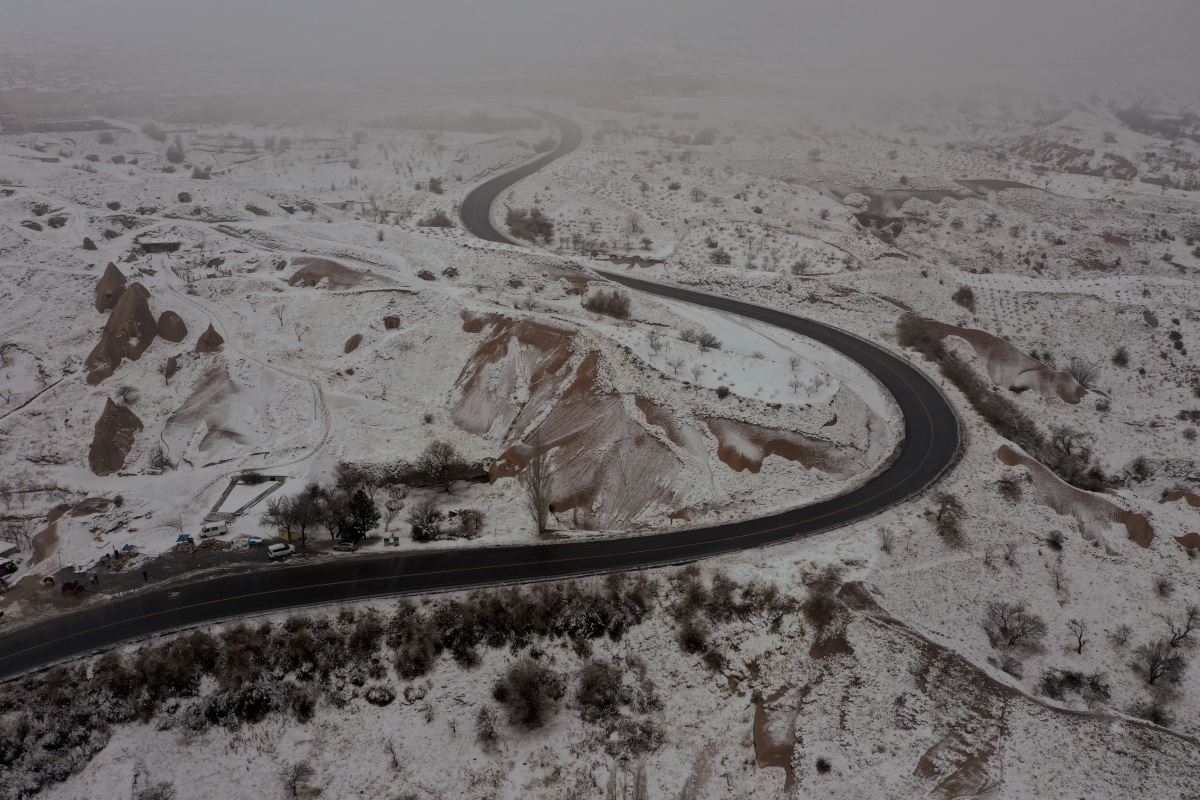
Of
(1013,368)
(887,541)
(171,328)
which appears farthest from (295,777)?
(1013,368)

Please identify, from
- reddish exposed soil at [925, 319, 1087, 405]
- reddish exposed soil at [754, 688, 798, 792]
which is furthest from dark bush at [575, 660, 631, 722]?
reddish exposed soil at [925, 319, 1087, 405]

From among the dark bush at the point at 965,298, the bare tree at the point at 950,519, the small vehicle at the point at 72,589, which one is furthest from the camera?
the dark bush at the point at 965,298

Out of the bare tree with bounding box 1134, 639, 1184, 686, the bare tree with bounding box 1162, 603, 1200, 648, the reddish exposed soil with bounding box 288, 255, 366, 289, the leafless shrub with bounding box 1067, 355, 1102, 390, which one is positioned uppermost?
the reddish exposed soil with bounding box 288, 255, 366, 289

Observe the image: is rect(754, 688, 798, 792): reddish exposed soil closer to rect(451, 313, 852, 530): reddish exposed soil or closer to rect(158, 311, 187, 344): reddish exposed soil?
rect(451, 313, 852, 530): reddish exposed soil

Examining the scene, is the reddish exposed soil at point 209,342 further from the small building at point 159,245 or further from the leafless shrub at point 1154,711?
the leafless shrub at point 1154,711

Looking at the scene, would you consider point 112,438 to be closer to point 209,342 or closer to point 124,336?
point 209,342

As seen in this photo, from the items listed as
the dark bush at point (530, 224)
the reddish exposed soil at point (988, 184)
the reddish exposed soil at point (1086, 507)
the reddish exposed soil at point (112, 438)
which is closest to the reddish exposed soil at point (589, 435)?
the reddish exposed soil at point (1086, 507)
